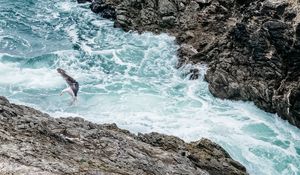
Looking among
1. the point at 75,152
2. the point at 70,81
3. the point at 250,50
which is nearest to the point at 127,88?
the point at 250,50

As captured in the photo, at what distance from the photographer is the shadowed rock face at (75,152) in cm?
904

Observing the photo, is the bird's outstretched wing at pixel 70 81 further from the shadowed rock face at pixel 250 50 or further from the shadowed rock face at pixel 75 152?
the shadowed rock face at pixel 250 50

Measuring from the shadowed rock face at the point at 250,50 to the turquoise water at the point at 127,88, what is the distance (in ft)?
2.18

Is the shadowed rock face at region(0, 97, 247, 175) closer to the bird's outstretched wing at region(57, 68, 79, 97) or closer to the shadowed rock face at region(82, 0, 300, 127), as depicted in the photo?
the bird's outstretched wing at region(57, 68, 79, 97)

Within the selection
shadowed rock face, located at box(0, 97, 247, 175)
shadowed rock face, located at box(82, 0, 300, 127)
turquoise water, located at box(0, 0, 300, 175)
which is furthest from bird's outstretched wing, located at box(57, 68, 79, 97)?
shadowed rock face, located at box(82, 0, 300, 127)

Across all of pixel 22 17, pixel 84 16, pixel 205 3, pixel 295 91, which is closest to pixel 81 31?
pixel 84 16

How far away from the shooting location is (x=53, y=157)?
957 centimetres

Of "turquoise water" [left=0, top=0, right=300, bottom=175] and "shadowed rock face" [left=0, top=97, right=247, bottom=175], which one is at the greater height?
"shadowed rock face" [left=0, top=97, right=247, bottom=175]

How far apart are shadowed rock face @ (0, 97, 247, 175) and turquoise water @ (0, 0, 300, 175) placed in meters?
7.11

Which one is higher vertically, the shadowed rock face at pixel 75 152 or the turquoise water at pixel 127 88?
the shadowed rock face at pixel 75 152

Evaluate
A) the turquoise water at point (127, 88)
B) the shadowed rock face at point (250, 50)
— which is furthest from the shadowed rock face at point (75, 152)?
the shadowed rock face at point (250, 50)

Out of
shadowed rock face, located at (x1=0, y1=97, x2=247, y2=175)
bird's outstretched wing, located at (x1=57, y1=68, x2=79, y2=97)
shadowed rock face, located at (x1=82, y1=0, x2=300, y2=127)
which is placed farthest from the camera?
shadowed rock face, located at (x1=82, y1=0, x2=300, y2=127)

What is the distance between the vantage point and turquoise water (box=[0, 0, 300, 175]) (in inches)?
851

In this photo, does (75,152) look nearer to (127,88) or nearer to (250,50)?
(127,88)
